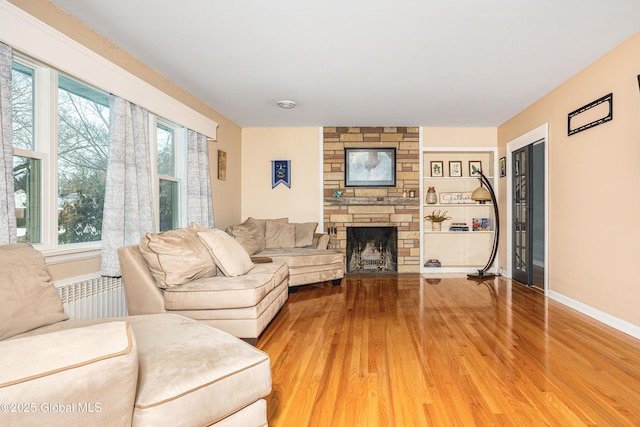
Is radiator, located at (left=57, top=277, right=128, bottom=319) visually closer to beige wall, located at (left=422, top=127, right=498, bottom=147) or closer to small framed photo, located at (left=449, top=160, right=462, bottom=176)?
beige wall, located at (left=422, top=127, right=498, bottom=147)

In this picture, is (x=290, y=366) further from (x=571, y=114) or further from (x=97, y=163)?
(x=571, y=114)

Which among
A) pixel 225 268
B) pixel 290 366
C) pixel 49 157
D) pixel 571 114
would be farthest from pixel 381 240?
pixel 49 157

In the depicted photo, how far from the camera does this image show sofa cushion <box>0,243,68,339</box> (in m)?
1.42

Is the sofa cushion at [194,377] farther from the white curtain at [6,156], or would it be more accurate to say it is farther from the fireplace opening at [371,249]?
the fireplace opening at [371,249]

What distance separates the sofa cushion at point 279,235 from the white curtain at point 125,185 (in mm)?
2262

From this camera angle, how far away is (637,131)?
2938mm

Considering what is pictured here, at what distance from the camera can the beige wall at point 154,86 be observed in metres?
2.44

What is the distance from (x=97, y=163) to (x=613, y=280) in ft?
15.2

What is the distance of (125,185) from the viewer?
306cm

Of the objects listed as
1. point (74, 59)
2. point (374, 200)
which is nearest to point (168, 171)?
point (74, 59)

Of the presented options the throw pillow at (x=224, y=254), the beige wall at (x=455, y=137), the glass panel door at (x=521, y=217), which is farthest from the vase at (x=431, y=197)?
the throw pillow at (x=224, y=254)

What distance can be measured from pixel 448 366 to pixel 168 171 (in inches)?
139

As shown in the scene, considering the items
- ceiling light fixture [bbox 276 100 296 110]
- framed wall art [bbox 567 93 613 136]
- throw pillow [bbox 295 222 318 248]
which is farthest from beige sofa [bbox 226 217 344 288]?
framed wall art [bbox 567 93 613 136]

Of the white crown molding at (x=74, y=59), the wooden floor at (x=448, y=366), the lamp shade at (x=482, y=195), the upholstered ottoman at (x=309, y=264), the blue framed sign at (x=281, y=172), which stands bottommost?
the wooden floor at (x=448, y=366)
